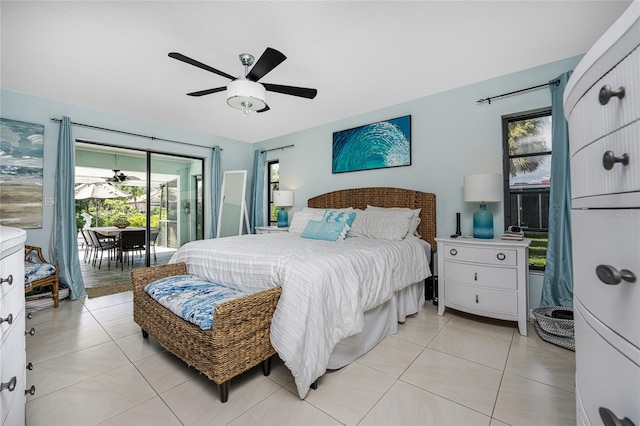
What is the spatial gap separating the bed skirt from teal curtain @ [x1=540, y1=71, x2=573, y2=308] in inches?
46.4

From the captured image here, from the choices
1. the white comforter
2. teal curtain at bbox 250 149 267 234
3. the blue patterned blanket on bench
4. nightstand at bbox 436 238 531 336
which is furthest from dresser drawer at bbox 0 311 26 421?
teal curtain at bbox 250 149 267 234

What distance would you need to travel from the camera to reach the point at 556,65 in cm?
265

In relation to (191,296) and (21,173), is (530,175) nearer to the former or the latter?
(191,296)

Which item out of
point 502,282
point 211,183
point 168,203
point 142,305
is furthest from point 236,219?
point 502,282

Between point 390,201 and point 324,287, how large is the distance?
2.22 meters

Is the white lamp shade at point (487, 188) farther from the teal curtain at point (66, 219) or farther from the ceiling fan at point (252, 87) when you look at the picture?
the teal curtain at point (66, 219)

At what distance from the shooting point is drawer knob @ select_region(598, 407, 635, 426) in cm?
49

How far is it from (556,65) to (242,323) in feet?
11.9

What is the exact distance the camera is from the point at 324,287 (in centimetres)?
173

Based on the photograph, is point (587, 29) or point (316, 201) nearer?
point (587, 29)

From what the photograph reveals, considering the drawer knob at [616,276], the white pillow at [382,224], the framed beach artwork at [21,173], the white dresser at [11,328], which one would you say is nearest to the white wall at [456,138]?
the white pillow at [382,224]

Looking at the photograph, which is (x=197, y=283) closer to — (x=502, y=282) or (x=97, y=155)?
(x=502, y=282)

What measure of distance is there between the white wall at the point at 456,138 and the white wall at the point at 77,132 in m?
3.02

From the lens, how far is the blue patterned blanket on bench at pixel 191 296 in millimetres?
1668
